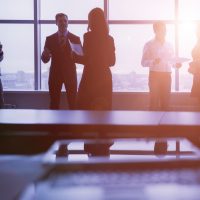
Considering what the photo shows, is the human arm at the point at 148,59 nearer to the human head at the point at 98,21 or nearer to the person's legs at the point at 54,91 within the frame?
the person's legs at the point at 54,91

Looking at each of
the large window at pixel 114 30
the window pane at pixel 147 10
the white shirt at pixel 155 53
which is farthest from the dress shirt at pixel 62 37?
the window pane at pixel 147 10

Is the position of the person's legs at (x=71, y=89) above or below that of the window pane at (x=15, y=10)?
below

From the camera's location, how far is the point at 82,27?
6.94m

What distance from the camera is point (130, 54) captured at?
699cm

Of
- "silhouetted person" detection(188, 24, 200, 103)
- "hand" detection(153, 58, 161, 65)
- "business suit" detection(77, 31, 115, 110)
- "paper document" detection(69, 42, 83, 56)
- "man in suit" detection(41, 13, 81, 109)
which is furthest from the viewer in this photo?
"silhouetted person" detection(188, 24, 200, 103)

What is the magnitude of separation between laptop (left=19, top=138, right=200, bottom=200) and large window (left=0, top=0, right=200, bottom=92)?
6.09m

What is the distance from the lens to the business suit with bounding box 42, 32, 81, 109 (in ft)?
13.5

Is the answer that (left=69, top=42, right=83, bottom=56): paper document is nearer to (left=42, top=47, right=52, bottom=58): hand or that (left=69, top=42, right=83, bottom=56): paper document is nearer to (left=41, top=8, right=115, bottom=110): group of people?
(left=41, top=8, right=115, bottom=110): group of people

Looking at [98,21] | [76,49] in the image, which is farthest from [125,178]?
[76,49]

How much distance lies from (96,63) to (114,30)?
13.5 feet

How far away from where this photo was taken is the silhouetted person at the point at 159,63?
4.51 m

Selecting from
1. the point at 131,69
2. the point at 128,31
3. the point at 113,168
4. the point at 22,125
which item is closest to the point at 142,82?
the point at 131,69

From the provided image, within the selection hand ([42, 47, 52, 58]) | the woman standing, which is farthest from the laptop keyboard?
hand ([42, 47, 52, 58])

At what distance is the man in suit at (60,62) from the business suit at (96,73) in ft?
3.77
